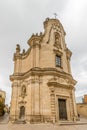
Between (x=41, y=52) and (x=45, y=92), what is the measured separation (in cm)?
617

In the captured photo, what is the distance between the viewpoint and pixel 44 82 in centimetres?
1836

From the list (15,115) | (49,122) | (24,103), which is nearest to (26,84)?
(24,103)

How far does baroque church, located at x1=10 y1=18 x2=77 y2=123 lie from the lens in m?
17.1

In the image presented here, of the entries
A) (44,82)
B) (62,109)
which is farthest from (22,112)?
(62,109)

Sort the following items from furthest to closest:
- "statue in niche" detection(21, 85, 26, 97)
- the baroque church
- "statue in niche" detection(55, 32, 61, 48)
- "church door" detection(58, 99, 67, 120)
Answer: "statue in niche" detection(55, 32, 61, 48), "statue in niche" detection(21, 85, 26, 97), "church door" detection(58, 99, 67, 120), the baroque church

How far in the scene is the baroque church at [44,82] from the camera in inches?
672

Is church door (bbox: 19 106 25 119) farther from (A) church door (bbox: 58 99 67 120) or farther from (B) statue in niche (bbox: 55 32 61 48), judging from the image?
(B) statue in niche (bbox: 55 32 61 48)

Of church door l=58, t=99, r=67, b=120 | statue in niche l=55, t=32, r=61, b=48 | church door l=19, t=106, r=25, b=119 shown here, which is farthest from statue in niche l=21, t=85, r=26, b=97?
statue in niche l=55, t=32, r=61, b=48

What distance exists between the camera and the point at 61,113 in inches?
709

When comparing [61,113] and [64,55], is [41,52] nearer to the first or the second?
[64,55]

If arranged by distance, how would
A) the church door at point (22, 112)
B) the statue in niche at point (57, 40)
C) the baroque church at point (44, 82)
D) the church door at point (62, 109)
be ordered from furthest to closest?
1. the statue in niche at point (57, 40)
2. the church door at point (22, 112)
3. the church door at point (62, 109)
4. the baroque church at point (44, 82)

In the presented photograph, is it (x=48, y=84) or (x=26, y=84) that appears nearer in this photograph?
(x=48, y=84)

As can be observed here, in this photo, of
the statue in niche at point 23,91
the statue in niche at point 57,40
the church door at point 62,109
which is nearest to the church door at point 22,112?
the statue in niche at point 23,91

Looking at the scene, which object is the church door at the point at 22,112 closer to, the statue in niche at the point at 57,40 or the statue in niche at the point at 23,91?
the statue in niche at the point at 23,91
